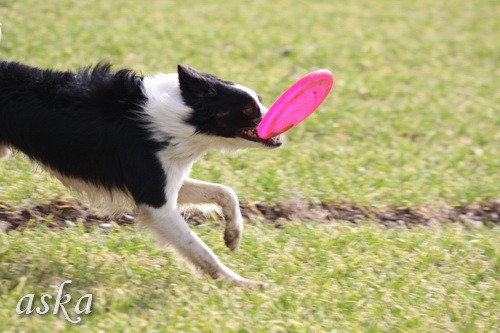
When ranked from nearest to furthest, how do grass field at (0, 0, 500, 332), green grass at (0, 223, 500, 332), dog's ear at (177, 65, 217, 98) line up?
green grass at (0, 223, 500, 332), grass field at (0, 0, 500, 332), dog's ear at (177, 65, 217, 98)

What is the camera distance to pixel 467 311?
5.18 meters

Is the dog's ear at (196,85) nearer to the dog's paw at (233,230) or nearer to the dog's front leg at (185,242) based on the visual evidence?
the dog's front leg at (185,242)

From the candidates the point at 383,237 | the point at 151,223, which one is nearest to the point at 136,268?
the point at 151,223

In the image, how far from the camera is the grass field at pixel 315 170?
4926 mm

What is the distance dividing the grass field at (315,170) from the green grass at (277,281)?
0.05ft

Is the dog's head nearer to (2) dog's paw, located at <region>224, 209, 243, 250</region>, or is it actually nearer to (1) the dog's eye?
(1) the dog's eye

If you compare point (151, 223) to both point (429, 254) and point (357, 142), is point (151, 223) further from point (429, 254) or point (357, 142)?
point (357, 142)

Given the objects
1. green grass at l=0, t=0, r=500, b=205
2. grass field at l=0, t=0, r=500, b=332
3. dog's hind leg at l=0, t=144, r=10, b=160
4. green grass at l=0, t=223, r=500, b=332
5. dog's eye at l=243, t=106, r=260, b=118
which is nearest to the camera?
green grass at l=0, t=223, r=500, b=332

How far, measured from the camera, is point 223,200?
5664 millimetres

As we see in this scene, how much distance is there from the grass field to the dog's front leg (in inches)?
4.1

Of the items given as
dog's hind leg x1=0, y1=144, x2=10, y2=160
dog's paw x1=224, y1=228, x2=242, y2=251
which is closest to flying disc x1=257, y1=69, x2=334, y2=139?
dog's paw x1=224, y1=228, x2=242, y2=251

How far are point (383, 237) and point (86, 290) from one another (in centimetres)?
249

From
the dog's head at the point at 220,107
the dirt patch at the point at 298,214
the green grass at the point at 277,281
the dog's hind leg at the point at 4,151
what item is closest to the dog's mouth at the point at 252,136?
the dog's head at the point at 220,107

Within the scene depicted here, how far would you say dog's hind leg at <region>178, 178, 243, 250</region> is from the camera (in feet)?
18.4
